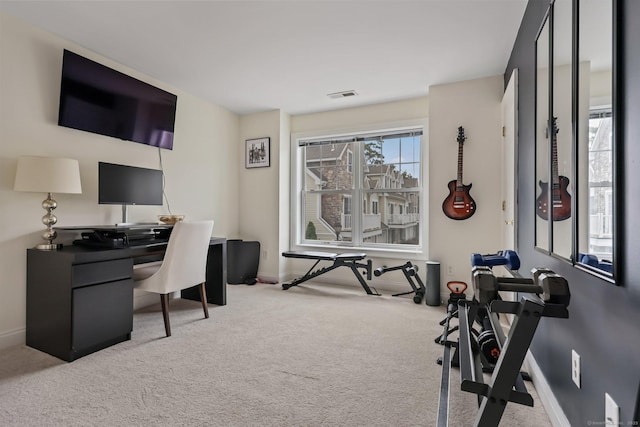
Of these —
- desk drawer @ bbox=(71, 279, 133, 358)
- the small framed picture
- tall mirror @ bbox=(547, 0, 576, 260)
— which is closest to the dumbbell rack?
tall mirror @ bbox=(547, 0, 576, 260)

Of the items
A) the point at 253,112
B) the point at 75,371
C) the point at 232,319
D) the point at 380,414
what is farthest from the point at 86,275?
the point at 253,112

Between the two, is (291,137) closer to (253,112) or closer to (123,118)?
(253,112)

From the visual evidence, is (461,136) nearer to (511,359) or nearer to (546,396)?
(546,396)

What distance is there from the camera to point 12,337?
239 centimetres

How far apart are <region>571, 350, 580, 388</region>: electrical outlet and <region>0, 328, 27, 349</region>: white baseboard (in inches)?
136

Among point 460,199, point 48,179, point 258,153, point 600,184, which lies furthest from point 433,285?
point 48,179

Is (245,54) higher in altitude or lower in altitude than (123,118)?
higher

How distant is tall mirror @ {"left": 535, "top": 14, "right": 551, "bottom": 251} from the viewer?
5.66 ft

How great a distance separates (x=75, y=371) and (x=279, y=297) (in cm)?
204

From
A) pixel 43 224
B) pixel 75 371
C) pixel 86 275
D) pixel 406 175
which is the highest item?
pixel 406 175

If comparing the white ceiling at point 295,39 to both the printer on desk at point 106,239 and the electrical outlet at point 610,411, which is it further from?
the electrical outlet at point 610,411

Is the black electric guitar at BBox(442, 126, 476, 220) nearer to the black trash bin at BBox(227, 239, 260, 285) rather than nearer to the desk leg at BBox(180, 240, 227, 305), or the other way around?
the desk leg at BBox(180, 240, 227, 305)

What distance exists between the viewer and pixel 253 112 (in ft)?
15.4

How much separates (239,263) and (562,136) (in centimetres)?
374
